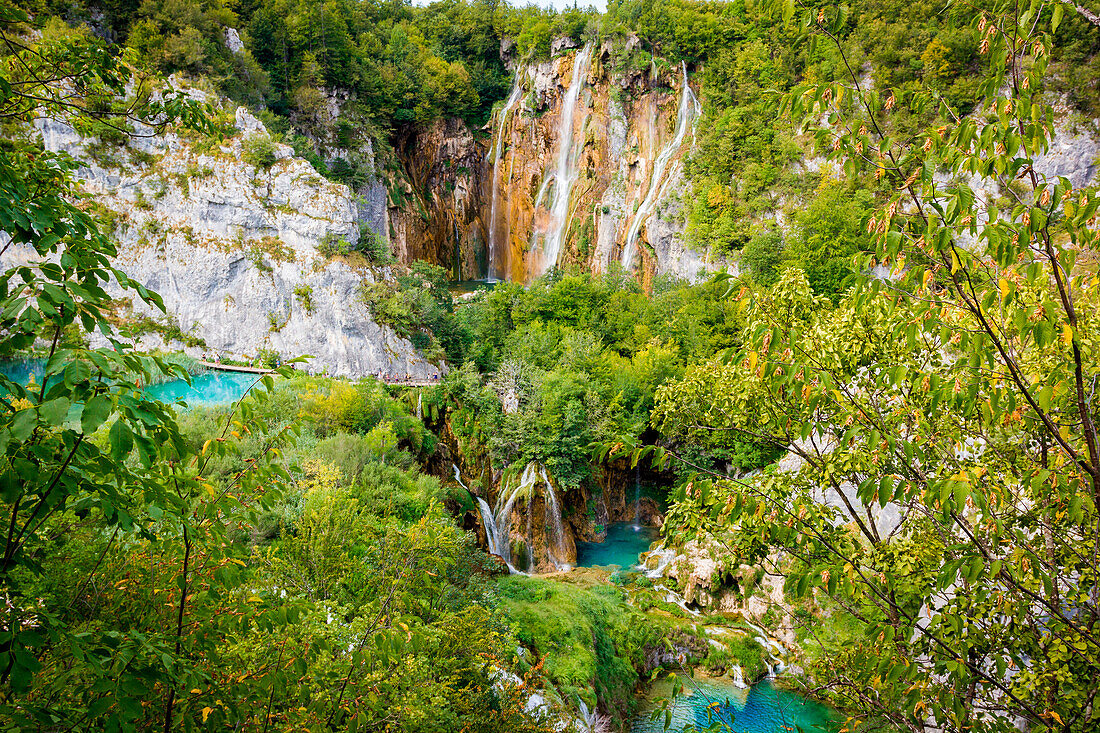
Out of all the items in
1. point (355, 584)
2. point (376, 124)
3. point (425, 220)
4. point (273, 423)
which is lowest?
point (355, 584)

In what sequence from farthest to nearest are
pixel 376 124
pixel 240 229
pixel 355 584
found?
pixel 376 124, pixel 240 229, pixel 355 584

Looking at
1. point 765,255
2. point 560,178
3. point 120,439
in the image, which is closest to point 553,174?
point 560,178

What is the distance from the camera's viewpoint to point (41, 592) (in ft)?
14.5

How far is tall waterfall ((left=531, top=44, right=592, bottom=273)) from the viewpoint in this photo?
118 ft

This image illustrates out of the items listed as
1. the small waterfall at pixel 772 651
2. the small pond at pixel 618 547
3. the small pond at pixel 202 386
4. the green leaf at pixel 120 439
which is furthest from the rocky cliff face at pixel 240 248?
the green leaf at pixel 120 439

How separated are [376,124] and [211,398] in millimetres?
23364

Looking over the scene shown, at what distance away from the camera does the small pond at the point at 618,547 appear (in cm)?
1789

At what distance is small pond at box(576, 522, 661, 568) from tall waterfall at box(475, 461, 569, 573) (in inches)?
36.9

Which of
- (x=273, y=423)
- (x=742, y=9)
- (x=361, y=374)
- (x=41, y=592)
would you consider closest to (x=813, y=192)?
(x=742, y=9)

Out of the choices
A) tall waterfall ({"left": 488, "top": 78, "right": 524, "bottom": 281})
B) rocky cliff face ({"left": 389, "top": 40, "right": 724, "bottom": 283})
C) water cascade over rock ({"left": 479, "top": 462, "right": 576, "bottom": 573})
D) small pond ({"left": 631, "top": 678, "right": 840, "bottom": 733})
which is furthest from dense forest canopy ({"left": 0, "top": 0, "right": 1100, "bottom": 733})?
tall waterfall ({"left": 488, "top": 78, "right": 524, "bottom": 281})

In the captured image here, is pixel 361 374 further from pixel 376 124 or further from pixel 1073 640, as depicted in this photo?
pixel 1073 640

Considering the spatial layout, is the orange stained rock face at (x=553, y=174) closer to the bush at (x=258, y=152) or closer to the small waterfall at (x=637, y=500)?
the bush at (x=258, y=152)

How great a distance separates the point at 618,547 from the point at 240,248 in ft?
72.6

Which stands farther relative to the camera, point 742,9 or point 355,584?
point 742,9
